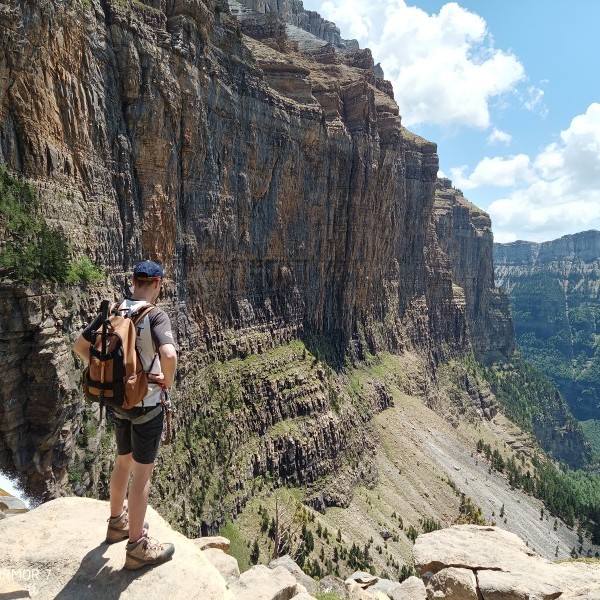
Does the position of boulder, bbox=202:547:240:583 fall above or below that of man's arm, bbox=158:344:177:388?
below

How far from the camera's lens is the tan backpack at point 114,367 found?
9.60m

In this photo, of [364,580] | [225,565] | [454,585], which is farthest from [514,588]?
[364,580]

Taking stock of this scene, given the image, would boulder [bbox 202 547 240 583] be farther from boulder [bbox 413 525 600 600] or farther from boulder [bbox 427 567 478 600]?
boulder [bbox 413 525 600 600]

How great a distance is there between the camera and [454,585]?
1498cm

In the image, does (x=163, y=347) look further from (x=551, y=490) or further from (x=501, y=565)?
(x=551, y=490)

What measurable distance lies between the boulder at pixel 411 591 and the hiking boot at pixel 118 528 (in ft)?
36.4

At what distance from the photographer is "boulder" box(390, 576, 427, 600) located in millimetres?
17562

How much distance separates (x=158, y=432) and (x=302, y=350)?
87.2 meters

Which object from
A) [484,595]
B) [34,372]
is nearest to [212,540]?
[484,595]

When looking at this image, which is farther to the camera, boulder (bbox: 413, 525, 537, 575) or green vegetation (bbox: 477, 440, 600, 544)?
green vegetation (bbox: 477, 440, 600, 544)

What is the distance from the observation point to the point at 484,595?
14.6 m

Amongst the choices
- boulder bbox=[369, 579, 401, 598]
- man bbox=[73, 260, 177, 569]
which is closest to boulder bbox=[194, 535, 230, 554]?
boulder bbox=[369, 579, 401, 598]

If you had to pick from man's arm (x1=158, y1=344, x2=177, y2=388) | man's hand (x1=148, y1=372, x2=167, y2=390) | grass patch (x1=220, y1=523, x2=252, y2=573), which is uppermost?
man's arm (x1=158, y1=344, x2=177, y2=388)

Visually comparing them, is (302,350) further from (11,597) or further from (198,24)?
(11,597)
